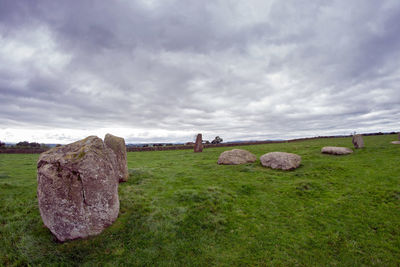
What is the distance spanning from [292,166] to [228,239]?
881 cm

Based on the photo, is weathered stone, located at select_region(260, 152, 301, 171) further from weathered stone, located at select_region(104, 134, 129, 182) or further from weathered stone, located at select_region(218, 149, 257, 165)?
weathered stone, located at select_region(104, 134, 129, 182)

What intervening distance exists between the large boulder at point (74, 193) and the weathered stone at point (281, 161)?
10.8 m

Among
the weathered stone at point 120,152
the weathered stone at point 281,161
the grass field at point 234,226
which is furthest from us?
the weathered stone at point 281,161

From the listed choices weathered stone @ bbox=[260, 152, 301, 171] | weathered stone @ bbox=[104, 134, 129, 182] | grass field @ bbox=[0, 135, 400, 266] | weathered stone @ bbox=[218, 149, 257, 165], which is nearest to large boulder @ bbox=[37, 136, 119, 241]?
grass field @ bbox=[0, 135, 400, 266]

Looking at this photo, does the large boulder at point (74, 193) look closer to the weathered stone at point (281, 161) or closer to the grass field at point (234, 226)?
the grass field at point (234, 226)

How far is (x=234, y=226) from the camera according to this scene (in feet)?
A: 20.6

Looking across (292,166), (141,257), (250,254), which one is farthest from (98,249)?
(292,166)

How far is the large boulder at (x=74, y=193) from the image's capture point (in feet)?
18.1

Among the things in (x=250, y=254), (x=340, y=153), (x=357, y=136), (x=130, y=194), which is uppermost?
(x=357, y=136)

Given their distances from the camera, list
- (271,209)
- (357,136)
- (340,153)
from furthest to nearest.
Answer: (357,136) < (340,153) < (271,209)

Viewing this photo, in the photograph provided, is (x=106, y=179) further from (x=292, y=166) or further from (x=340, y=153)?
(x=340, y=153)

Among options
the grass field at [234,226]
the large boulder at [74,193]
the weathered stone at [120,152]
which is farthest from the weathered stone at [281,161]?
the large boulder at [74,193]

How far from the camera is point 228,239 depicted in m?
5.66

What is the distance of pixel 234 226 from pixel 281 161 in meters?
8.09
